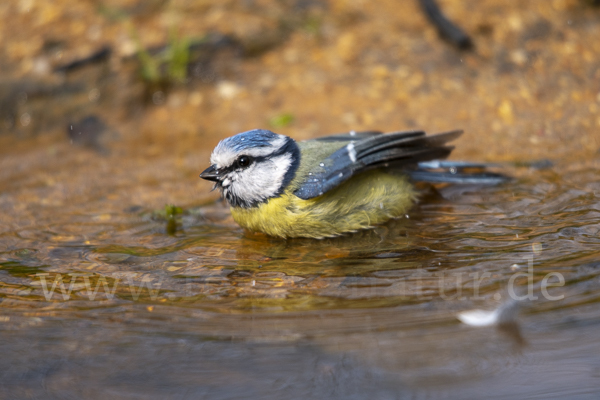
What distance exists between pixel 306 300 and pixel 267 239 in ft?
3.19

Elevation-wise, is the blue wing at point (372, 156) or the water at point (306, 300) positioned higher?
the blue wing at point (372, 156)

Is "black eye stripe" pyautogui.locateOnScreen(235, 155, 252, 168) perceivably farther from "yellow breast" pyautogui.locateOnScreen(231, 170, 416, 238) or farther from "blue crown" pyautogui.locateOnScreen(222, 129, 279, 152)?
"yellow breast" pyautogui.locateOnScreen(231, 170, 416, 238)

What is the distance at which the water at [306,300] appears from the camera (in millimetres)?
2100

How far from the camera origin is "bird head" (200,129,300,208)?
3.55 metres

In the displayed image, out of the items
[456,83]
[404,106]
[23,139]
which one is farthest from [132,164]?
[456,83]

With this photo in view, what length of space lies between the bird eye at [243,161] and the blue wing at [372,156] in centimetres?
37

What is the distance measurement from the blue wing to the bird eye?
0.37 metres

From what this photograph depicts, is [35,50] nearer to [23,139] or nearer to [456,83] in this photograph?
[23,139]

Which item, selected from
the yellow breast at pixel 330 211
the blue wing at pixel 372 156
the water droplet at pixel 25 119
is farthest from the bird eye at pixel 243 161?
the water droplet at pixel 25 119

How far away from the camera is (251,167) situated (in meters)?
3.62

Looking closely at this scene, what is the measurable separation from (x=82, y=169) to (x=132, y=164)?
1.28 ft

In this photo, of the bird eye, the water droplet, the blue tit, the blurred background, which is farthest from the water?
the water droplet

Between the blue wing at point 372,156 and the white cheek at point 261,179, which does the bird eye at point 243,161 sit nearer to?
the white cheek at point 261,179

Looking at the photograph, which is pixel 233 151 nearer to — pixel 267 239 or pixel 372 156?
pixel 267 239
